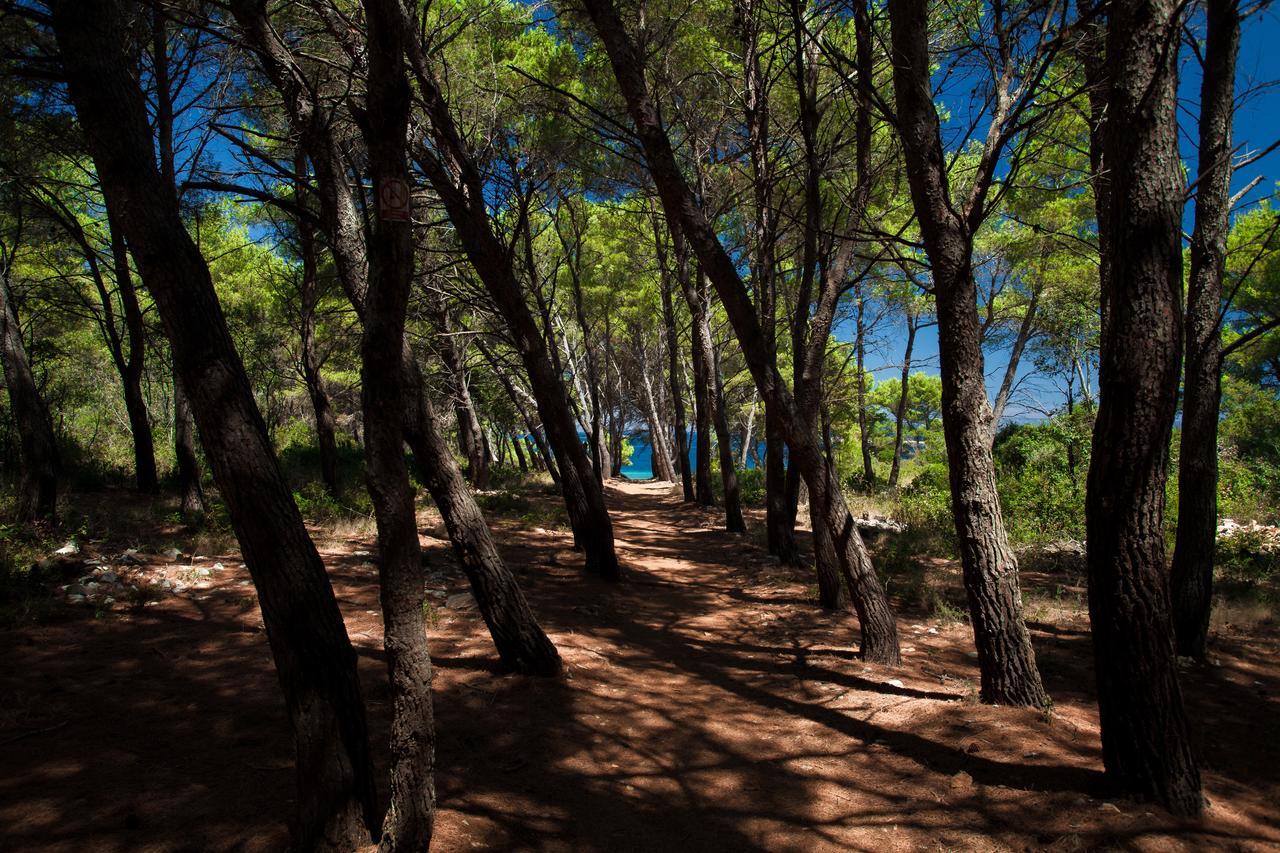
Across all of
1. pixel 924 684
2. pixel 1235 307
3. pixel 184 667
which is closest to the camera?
pixel 184 667

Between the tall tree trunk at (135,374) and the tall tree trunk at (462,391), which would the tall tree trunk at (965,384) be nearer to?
the tall tree trunk at (462,391)

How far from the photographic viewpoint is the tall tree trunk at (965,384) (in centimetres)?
362

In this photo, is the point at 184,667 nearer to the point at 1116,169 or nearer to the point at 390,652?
the point at 390,652

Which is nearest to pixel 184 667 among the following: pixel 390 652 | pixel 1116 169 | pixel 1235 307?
pixel 390 652

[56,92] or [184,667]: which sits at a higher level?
[56,92]

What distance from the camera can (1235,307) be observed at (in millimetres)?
18797

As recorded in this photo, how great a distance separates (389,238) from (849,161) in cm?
738

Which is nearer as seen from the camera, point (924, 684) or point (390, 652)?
point (390, 652)

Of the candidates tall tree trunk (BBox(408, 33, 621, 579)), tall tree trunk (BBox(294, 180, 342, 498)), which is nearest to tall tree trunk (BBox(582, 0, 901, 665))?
tall tree trunk (BBox(408, 33, 621, 579))

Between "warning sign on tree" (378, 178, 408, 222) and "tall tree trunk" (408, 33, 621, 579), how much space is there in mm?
3266

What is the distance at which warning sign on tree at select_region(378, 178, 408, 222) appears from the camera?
2.19 meters

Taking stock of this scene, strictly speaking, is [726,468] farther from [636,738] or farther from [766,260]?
[636,738]

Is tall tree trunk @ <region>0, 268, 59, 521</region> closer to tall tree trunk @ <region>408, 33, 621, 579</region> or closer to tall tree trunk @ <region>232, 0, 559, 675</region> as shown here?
tall tree trunk @ <region>408, 33, 621, 579</region>

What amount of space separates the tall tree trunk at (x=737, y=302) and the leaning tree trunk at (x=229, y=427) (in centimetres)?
293
